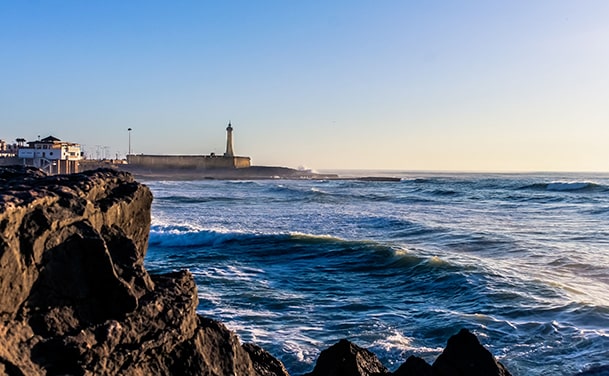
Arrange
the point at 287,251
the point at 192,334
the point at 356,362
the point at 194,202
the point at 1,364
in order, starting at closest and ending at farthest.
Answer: the point at 1,364
the point at 192,334
the point at 356,362
the point at 287,251
the point at 194,202

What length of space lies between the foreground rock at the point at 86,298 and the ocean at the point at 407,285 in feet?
11.3

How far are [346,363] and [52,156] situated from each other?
65657 millimetres

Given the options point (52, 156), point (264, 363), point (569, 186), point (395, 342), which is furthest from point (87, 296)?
point (52, 156)

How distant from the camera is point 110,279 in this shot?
3.31 m

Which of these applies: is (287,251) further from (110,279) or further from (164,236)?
(110,279)

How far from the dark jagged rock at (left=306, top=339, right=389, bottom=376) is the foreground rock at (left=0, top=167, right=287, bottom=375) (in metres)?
0.89

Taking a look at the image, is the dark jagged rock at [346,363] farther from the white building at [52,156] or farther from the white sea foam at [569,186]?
the white building at [52,156]

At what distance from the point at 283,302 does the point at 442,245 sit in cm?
809

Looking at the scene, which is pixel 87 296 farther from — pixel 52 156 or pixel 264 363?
pixel 52 156

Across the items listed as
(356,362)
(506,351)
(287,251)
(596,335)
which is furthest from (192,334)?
(287,251)

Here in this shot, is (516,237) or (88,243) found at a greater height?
(88,243)

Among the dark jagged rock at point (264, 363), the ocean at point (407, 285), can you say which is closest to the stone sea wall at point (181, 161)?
the ocean at point (407, 285)

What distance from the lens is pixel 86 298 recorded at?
10.6 ft

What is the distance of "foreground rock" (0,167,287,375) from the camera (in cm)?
292
